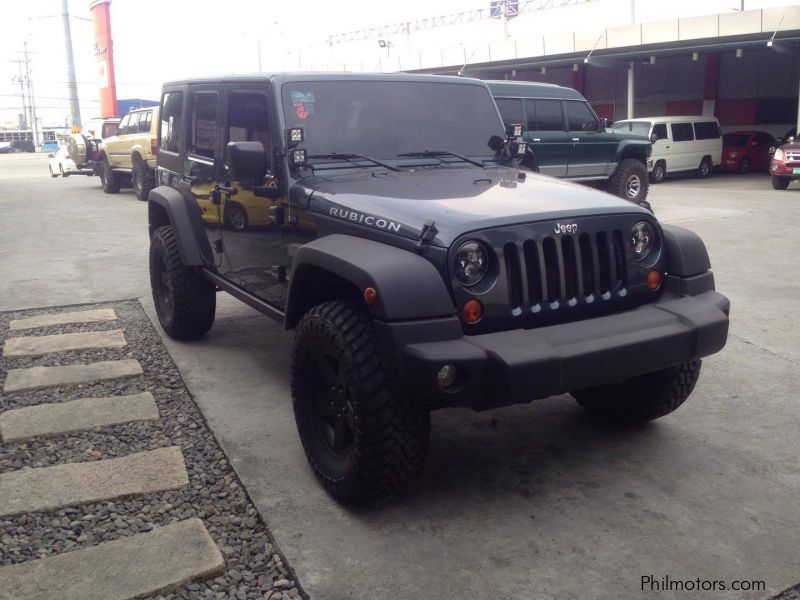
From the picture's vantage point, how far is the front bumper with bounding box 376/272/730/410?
2975 mm

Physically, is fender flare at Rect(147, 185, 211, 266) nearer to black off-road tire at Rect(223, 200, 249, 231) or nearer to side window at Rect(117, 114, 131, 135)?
black off-road tire at Rect(223, 200, 249, 231)

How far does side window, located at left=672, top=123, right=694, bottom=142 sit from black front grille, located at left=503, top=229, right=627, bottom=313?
18395 mm

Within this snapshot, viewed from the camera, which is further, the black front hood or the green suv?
the green suv

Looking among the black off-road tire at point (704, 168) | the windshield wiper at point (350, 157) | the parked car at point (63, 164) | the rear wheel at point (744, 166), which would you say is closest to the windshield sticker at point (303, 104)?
the windshield wiper at point (350, 157)

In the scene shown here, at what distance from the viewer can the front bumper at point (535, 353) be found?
9.76 feet

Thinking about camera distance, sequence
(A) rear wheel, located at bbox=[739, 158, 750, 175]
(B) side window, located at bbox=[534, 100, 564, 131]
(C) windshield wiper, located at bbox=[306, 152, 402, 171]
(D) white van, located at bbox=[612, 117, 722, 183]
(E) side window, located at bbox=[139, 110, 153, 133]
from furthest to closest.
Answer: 1. (A) rear wheel, located at bbox=[739, 158, 750, 175]
2. (D) white van, located at bbox=[612, 117, 722, 183]
3. (E) side window, located at bbox=[139, 110, 153, 133]
4. (B) side window, located at bbox=[534, 100, 564, 131]
5. (C) windshield wiper, located at bbox=[306, 152, 402, 171]

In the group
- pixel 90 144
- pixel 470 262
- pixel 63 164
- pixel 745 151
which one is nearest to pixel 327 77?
pixel 470 262

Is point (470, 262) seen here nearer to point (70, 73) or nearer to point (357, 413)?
point (357, 413)

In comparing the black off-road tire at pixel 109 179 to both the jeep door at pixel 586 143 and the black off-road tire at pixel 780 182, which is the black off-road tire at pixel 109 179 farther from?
the black off-road tire at pixel 780 182

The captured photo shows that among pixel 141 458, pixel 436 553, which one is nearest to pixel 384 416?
pixel 436 553

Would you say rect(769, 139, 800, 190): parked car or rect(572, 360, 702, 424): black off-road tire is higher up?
rect(769, 139, 800, 190): parked car

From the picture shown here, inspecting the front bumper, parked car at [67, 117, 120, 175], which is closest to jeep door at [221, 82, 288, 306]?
the front bumper

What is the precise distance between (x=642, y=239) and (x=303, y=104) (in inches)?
74.4

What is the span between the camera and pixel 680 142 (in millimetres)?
20578
